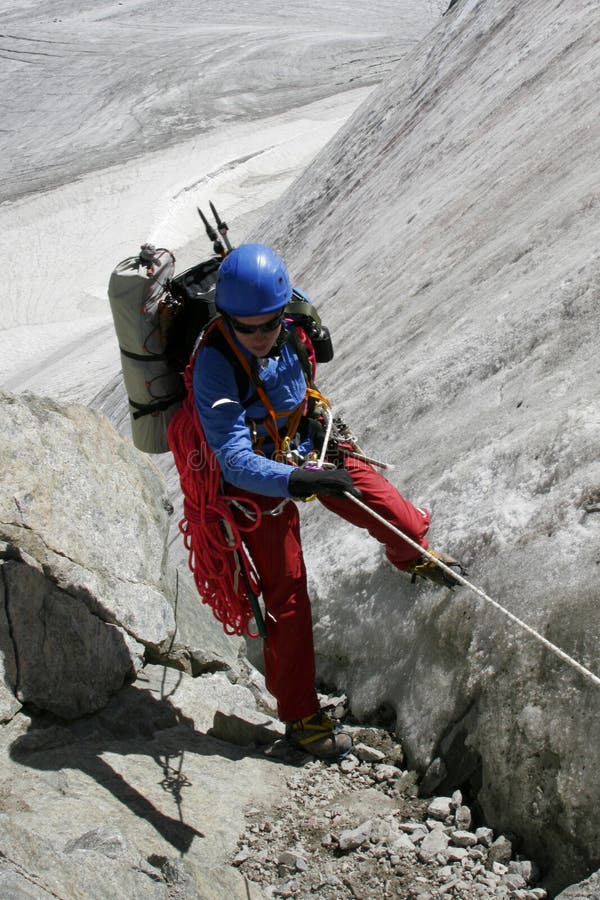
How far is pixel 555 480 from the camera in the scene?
436 cm

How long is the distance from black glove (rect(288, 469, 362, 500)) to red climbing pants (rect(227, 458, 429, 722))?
0.42 meters

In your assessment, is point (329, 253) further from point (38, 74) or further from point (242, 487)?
point (38, 74)

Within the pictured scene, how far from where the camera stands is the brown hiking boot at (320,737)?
4457 mm

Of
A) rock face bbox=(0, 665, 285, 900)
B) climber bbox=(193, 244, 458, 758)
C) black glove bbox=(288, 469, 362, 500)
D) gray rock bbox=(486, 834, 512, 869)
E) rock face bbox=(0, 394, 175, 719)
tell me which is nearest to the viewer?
rock face bbox=(0, 665, 285, 900)

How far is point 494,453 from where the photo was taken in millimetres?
4863

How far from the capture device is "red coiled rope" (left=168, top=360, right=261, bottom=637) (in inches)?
179

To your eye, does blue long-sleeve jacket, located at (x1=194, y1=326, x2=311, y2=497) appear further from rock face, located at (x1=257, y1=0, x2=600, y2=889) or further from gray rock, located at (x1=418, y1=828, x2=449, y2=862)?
gray rock, located at (x1=418, y1=828, x2=449, y2=862)

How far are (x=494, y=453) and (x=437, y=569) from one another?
76 cm

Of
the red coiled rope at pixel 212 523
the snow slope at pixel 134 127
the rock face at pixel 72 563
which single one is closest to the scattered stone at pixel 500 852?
the red coiled rope at pixel 212 523

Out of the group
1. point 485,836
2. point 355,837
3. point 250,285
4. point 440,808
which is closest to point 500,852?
point 485,836

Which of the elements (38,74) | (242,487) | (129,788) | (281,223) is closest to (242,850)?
(129,788)

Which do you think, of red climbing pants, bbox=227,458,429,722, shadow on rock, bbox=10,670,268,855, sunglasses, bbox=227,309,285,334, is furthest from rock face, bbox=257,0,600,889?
sunglasses, bbox=227,309,285,334

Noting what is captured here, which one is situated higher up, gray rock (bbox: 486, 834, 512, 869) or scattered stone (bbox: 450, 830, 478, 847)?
gray rock (bbox: 486, 834, 512, 869)

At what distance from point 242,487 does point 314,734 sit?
1.25 meters
